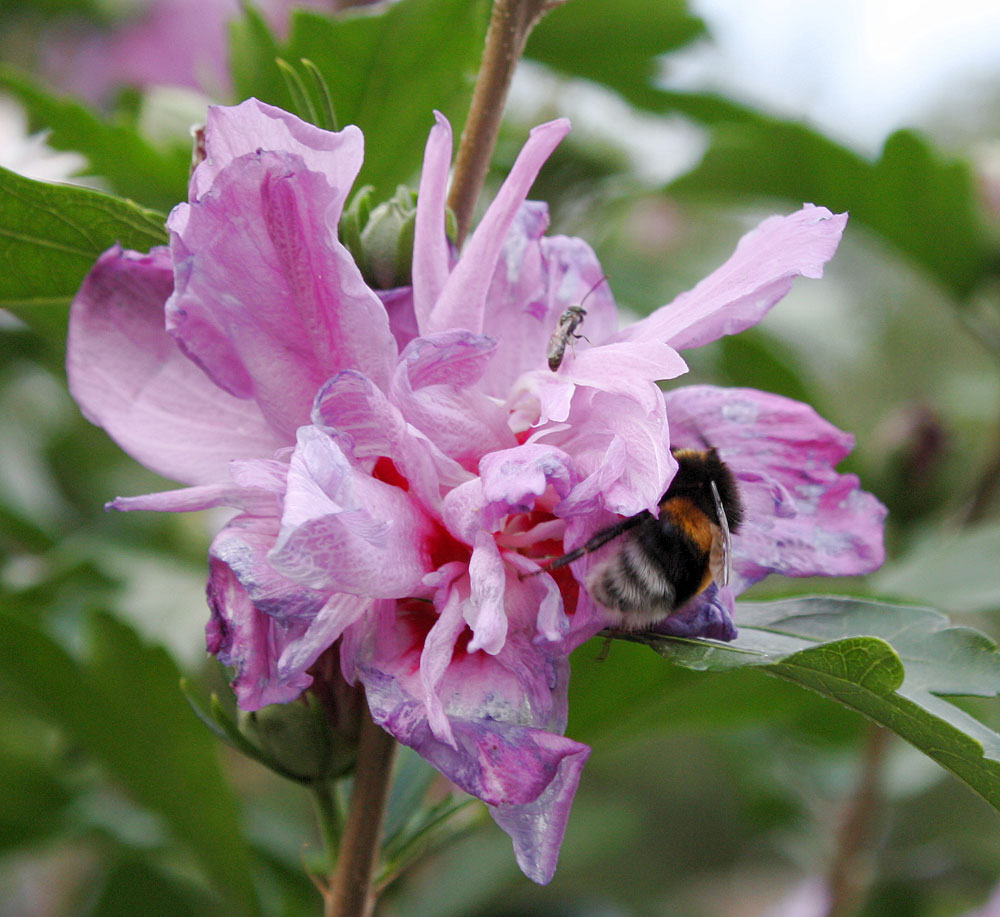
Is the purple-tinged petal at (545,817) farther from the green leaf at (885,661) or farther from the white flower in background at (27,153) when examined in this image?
the white flower in background at (27,153)

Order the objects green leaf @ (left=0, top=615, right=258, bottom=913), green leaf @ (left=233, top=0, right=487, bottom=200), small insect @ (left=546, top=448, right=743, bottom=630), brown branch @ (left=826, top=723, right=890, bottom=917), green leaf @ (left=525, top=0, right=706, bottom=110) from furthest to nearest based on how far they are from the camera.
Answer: brown branch @ (left=826, top=723, right=890, bottom=917), green leaf @ (left=525, top=0, right=706, bottom=110), green leaf @ (left=0, top=615, right=258, bottom=913), green leaf @ (left=233, top=0, right=487, bottom=200), small insect @ (left=546, top=448, right=743, bottom=630)

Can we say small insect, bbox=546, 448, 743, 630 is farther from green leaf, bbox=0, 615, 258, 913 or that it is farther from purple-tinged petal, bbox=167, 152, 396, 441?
green leaf, bbox=0, 615, 258, 913

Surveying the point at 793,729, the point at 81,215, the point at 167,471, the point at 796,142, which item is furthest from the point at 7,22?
the point at 793,729

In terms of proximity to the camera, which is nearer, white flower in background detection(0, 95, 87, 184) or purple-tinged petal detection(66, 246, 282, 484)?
purple-tinged petal detection(66, 246, 282, 484)

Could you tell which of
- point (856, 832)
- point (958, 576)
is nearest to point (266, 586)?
point (958, 576)

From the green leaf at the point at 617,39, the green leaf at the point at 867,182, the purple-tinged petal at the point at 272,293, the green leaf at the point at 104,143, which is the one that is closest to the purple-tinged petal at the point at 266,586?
the purple-tinged petal at the point at 272,293

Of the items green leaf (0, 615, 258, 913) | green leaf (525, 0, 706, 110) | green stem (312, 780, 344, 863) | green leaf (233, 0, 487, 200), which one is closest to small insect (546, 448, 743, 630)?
green stem (312, 780, 344, 863)

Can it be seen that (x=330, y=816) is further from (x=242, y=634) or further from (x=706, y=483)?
(x=706, y=483)
